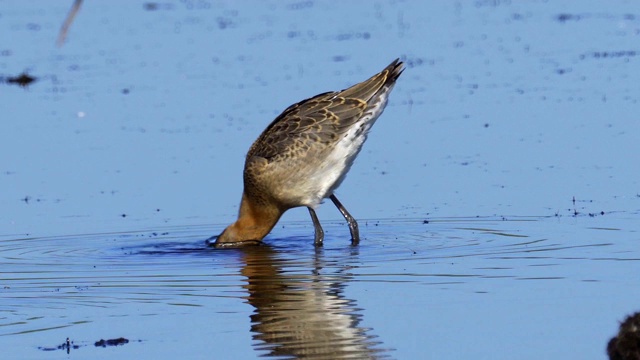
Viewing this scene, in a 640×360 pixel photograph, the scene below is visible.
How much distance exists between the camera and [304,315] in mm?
8625

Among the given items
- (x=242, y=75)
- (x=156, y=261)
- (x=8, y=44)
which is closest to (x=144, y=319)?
(x=156, y=261)

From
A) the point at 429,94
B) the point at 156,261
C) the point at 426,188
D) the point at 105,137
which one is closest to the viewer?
the point at 156,261

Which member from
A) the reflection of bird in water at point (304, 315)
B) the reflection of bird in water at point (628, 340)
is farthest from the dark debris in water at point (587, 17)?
the reflection of bird in water at point (628, 340)

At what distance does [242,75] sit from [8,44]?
5.34 m

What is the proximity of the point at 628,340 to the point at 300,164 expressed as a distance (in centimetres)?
524

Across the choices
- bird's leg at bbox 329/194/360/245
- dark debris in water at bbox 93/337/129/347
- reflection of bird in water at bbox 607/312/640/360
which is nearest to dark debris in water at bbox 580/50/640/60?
bird's leg at bbox 329/194/360/245

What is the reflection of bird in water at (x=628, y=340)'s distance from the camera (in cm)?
661

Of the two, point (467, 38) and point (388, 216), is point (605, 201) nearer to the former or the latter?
point (388, 216)

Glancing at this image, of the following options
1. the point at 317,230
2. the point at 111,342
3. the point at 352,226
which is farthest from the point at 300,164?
the point at 111,342

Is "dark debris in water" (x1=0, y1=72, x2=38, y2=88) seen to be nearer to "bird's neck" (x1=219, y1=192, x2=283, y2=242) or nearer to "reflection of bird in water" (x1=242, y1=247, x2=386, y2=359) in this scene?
"bird's neck" (x1=219, y1=192, x2=283, y2=242)

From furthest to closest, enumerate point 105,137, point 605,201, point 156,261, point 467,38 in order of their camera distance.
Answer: point 467,38 < point 105,137 < point 605,201 < point 156,261

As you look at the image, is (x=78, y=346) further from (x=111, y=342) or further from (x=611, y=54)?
(x=611, y=54)

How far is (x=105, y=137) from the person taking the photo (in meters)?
16.0

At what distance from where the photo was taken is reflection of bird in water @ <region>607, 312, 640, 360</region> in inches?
260
